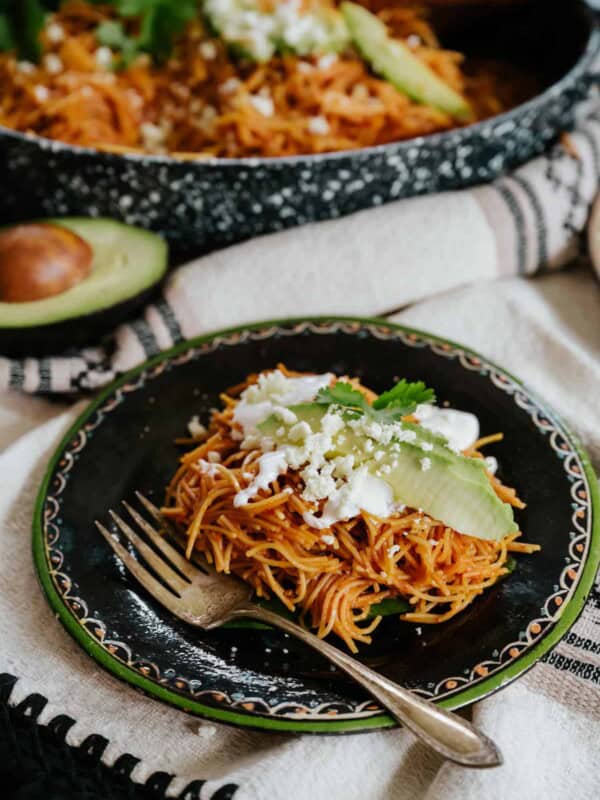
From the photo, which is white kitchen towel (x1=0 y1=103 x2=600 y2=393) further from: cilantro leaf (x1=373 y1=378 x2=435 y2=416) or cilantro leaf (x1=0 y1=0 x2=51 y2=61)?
cilantro leaf (x1=0 y1=0 x2=51 y2=61)

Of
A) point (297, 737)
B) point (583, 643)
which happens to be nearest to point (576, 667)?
point (583, 643)

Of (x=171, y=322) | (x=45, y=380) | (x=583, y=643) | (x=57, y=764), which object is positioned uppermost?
(x=583, y=643)

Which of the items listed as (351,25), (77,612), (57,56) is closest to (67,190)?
(57,56)

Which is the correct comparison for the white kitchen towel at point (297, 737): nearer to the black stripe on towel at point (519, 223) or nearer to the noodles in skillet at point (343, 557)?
the noodles in skillet at point (343, 557)

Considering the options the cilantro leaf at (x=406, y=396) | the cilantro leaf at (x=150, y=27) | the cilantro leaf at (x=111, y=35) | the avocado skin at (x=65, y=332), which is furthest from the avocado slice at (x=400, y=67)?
the cilantro leaf at (x=406, y=396)

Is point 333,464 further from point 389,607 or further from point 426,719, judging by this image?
point 426,719

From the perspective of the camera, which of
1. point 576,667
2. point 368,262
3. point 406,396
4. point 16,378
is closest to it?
point 576,667
